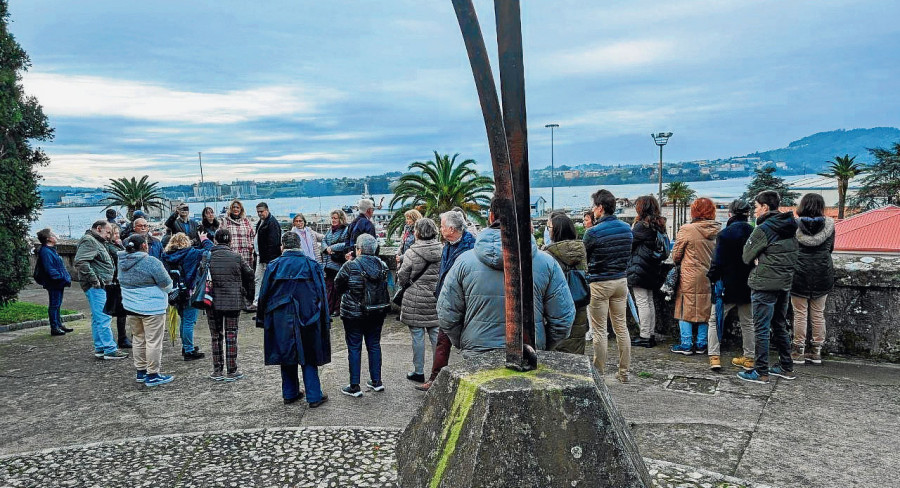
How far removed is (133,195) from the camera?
33.2 metres

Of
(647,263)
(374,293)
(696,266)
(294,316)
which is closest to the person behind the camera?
(294,316)

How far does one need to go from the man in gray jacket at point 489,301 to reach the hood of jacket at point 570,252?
1283 millimetres

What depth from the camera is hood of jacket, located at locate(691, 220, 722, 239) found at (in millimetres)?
6754

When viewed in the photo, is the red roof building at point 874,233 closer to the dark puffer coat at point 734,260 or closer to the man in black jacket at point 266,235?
the dark puffer coat at point 734,260

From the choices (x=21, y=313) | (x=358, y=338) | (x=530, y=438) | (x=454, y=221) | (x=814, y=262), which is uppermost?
(x=454, y=221)

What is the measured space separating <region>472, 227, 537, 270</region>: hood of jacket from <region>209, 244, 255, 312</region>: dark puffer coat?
3778mm

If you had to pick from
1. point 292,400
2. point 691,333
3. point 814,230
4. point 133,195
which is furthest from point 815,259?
point 133,195

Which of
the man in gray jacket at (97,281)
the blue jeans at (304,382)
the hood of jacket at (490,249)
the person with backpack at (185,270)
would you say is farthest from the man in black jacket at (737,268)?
the man in gray jacket at (97,281)

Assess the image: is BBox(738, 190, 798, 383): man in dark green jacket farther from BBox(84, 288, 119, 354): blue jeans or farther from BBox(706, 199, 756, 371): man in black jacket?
BBox(84, 288, 119, 354): blue jeans

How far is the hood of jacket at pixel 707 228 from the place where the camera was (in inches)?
266

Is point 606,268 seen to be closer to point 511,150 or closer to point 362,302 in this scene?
point 362,302

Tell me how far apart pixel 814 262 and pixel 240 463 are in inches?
235

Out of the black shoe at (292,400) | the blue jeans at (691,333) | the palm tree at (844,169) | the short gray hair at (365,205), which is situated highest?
the palm tree at (844,169)

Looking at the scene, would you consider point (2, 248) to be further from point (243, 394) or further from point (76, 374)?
point (243, 394)
